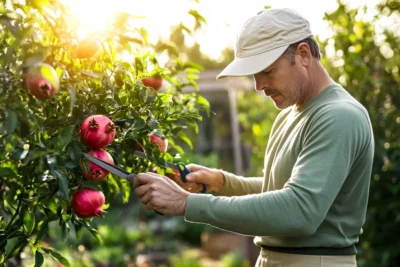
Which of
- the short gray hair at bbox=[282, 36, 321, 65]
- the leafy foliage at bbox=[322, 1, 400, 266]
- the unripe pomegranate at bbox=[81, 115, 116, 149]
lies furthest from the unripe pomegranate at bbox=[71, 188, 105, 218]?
the leafy foliage at bbox=[322, 1, 400, 266]

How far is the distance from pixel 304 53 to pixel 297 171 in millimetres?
392

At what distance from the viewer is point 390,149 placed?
450cm

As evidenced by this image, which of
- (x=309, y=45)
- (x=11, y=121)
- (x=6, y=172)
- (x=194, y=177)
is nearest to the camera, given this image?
(x=11, y=121)

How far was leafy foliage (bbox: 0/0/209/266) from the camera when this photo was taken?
1767mm

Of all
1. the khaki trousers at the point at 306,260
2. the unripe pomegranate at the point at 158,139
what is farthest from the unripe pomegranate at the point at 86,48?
the khaki trousers at the point at 306,260

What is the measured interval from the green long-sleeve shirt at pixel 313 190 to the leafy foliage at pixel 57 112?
0.27m

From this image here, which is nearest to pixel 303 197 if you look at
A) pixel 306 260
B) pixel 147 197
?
pixel 306 260

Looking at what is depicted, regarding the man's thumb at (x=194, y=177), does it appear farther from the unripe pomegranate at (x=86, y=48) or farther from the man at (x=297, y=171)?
the unripe pomegranate at (x=86, y=48)

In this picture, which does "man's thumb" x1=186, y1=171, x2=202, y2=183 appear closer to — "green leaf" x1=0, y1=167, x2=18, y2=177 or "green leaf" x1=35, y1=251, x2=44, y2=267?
"green leaf" x1=35, y1=251, x2=44, y2=267

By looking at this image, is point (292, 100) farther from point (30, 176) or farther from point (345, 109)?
point (30, 176)

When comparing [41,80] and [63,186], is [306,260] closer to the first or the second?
[63,186]

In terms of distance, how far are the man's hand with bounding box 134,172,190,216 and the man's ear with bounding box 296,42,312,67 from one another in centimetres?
54

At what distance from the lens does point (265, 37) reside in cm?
222

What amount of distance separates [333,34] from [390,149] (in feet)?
2.64
